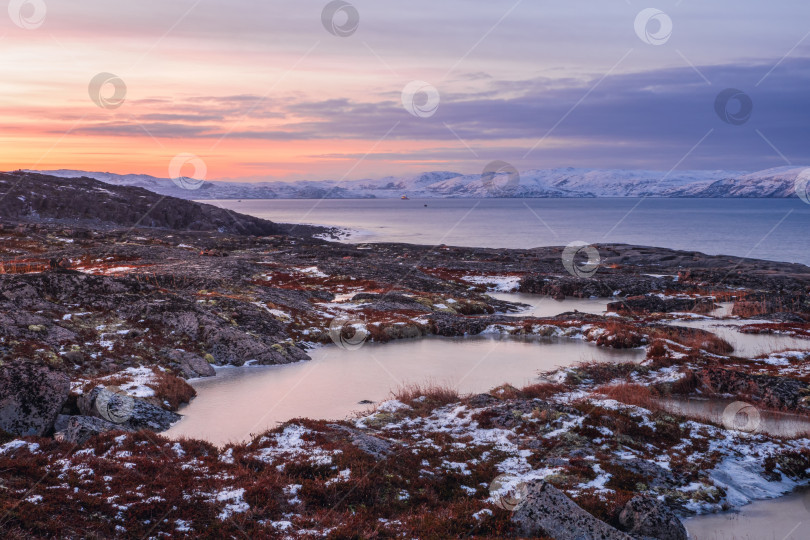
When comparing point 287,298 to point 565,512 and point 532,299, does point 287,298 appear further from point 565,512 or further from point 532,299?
point 565,512

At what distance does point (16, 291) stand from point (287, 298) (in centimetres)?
2307

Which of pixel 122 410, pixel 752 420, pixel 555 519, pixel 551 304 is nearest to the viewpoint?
pixel 555 519

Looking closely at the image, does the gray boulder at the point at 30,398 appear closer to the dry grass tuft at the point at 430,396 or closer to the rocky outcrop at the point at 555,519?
the dry grass tuft at the point at 430,396

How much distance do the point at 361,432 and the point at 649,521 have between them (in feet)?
34.8

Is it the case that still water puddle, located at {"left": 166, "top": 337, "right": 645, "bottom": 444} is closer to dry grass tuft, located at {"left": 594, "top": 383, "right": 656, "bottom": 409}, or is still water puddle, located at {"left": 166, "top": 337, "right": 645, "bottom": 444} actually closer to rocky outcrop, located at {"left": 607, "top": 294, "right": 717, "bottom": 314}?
dry grass tuft, located at {"left": 594, "top": 383, "right": 656, "bottom": 409}

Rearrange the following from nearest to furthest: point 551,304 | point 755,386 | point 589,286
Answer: point 755,386, point 551,304, point 589,286

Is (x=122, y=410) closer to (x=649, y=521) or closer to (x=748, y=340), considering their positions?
(x=649, y=521)

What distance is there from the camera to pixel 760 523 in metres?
17.0

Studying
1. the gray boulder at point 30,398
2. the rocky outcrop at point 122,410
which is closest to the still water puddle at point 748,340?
the rocky outcrop at point 122,410

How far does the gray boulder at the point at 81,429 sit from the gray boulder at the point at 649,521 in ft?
57.1

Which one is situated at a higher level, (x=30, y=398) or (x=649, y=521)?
(x=649, y=521)

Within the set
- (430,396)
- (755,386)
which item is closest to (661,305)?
(755,386)

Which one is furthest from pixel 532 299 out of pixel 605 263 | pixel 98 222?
pixel 98 222

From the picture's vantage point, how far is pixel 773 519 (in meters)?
17.2
